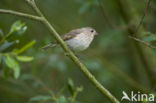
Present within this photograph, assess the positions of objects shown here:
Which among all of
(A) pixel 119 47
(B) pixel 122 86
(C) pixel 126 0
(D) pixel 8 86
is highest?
(C) pixel 126 0

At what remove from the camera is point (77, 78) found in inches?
259

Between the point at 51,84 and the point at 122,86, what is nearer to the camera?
the point at 51,84

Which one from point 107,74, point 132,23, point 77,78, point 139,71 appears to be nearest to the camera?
point 132,23

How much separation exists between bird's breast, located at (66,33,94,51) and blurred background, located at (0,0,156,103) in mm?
791

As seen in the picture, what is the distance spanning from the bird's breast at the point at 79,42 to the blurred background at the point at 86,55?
0.79m

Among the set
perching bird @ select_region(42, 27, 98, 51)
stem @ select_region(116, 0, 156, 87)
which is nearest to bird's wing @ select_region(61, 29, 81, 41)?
perching bird @ select_region(42, 27, 98, 51)

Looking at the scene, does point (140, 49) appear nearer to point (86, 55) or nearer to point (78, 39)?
point (86, 55)

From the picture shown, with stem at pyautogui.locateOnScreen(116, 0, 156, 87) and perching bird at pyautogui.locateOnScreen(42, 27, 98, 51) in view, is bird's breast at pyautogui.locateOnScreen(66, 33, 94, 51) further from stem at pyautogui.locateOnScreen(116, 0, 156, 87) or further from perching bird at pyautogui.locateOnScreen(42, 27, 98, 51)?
stem at pyautogui.locateOnScreen(116, 0, 156, 87)

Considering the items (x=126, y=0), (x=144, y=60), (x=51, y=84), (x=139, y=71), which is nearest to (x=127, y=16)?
(x=126, y=0)

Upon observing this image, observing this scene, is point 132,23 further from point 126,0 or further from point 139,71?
point 139,71

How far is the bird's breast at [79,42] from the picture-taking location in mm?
3947

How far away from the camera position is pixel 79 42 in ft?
13.3

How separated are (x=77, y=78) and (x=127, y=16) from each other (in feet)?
5.23

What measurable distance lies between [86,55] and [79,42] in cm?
153
